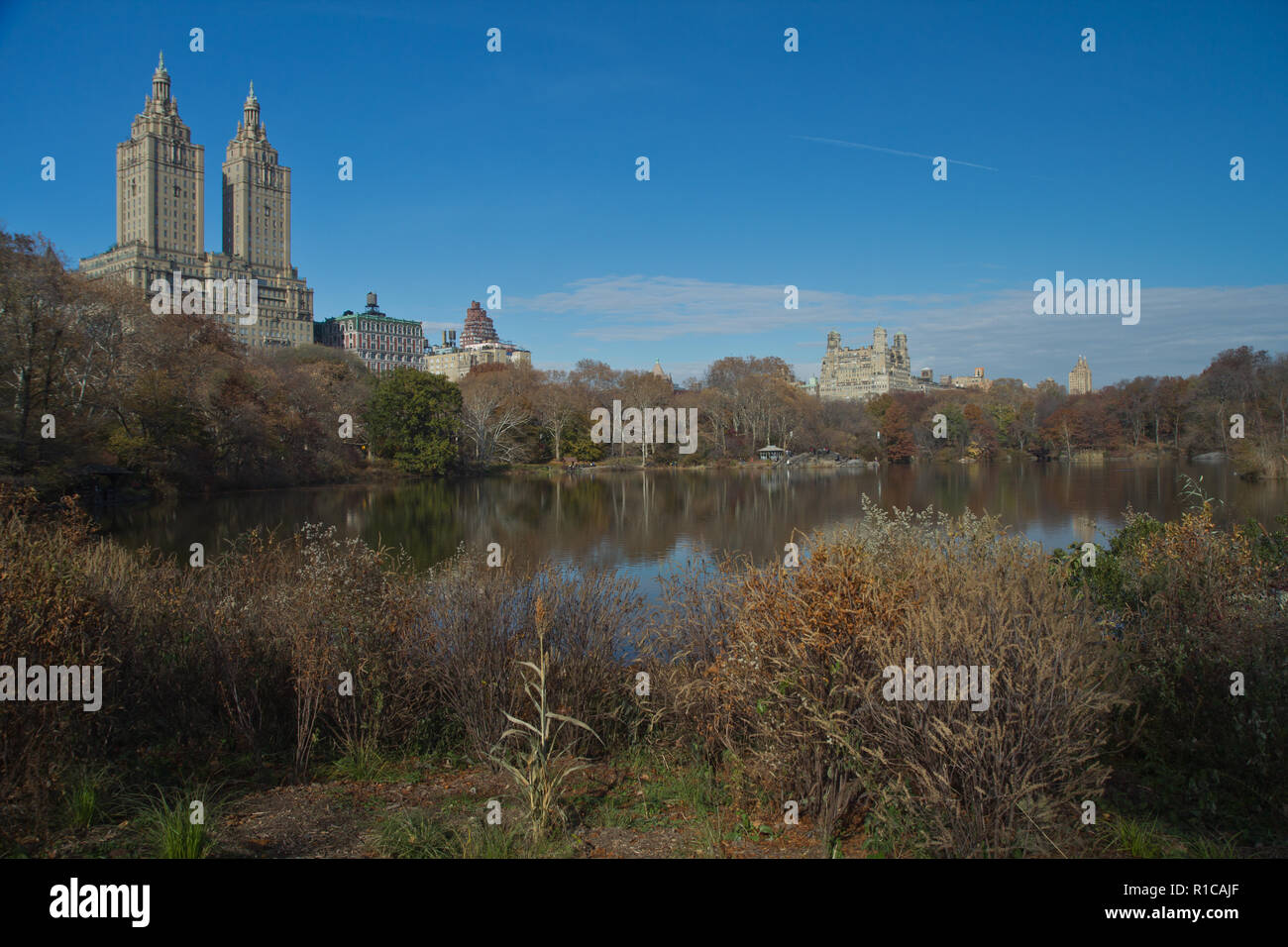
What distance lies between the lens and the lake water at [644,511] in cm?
2031

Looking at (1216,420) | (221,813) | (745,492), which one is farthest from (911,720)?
(1216,420)

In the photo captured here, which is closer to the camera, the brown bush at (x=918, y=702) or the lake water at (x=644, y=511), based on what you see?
the brown bush at (x=918, y=702)

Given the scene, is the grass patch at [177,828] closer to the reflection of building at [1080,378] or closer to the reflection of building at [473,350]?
the reflection of building at [473,350]

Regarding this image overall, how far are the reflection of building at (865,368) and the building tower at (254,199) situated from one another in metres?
104

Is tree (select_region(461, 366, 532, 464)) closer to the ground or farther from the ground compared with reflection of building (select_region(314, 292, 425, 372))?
closer to the ground

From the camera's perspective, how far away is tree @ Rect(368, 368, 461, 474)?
54.9 m

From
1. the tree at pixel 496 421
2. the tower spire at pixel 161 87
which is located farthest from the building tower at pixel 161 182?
the tree at pixel 496 421

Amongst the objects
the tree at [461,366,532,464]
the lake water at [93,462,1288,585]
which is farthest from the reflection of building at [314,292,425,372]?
the lake water at [93,462,1288,585]

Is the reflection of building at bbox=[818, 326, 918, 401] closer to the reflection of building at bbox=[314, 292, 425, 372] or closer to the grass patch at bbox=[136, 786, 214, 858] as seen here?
the reflection of building at bbox=[314, 292, 425, 372]

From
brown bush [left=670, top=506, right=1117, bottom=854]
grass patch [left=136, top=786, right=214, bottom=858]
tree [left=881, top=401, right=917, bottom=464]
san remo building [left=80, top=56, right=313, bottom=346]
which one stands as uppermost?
san remo building [left=80, top=56, right=313, bottom=346]

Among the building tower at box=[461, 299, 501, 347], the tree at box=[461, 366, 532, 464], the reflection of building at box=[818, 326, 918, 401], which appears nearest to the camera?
the tree at box=[461, 366, 532, 464]

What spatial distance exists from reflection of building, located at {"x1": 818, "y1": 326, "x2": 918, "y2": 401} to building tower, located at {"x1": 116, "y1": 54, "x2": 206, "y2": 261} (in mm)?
110682

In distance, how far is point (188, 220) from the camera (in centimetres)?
13088
